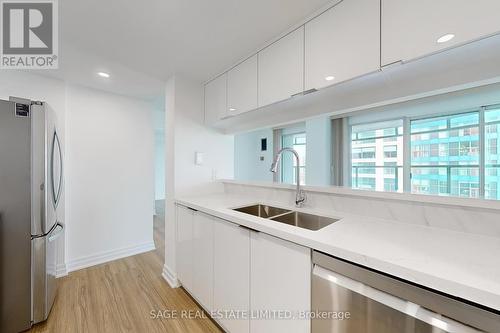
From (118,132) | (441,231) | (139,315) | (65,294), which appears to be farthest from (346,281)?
(118,132)

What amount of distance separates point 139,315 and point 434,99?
4.57m

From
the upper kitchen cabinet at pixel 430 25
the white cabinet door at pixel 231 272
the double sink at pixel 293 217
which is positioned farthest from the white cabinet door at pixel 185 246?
the upper kitchen cabinet at pixel 430 25

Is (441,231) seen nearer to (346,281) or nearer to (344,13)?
(346,281)

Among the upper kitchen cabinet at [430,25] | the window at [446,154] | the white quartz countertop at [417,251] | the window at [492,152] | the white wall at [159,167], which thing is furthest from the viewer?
the white wall at [159,167]

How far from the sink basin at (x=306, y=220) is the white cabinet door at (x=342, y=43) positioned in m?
0.89

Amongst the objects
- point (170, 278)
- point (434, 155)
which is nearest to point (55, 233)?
point (170, 278)

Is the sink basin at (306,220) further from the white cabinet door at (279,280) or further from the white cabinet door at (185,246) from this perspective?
the white cabinet door at (185,246)

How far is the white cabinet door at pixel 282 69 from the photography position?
1.35 m

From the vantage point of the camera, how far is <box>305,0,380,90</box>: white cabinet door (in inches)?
39.9

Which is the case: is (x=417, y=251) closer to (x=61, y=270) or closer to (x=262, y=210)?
(x=262, y=210)

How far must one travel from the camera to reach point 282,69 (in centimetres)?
146

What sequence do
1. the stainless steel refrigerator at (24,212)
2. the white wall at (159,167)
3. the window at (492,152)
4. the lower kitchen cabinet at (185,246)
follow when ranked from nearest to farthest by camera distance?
1. the stainless steel refrigerator at (24,212)
2. the lower kitchen cabinet at (185,246)
3. the window at (492,152)
4. the white wall at (159,167)

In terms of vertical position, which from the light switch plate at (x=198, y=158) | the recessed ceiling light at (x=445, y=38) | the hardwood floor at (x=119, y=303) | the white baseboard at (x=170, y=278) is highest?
the recessed ceiling light at (x=445, y=38)

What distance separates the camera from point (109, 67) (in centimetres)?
201
